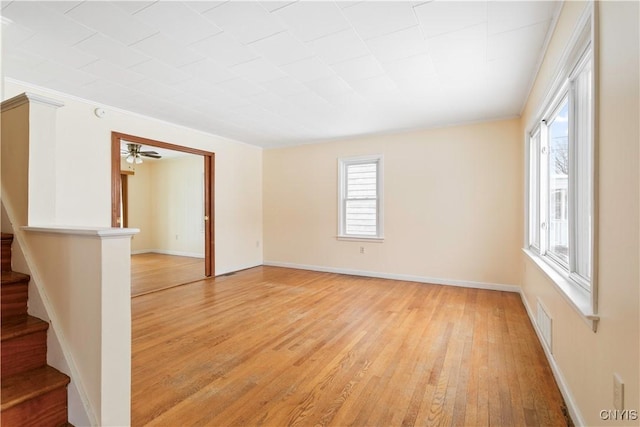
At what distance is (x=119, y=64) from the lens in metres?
2.73

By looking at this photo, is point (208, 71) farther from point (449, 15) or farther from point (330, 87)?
point (449, 15)

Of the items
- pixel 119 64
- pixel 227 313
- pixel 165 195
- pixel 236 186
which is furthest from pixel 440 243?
pixel 165 195

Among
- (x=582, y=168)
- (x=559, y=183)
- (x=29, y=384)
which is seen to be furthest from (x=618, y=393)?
(x=29, y=384)

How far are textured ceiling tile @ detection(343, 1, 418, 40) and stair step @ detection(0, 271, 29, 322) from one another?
2.46m

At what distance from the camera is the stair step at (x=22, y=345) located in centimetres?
142

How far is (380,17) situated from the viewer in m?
2.08

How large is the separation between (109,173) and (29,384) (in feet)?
9.67

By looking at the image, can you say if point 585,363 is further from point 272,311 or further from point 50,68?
point 50,68

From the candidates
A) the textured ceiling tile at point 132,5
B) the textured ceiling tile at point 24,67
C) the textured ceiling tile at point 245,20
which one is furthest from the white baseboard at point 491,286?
the textured ceiling tile at point 24,67

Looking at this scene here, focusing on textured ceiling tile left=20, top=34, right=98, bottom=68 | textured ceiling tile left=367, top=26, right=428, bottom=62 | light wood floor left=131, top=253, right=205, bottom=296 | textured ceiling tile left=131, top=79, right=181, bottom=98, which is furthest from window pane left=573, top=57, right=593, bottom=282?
light wood floor left=131, top=253, right=205, bottom=296

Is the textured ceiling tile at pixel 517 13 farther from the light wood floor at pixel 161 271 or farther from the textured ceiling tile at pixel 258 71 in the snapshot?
the light wood floor at pixel 161 271

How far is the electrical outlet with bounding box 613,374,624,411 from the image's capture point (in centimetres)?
112

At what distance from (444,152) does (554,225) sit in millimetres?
2317

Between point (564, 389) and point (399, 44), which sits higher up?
point (399, 44)
